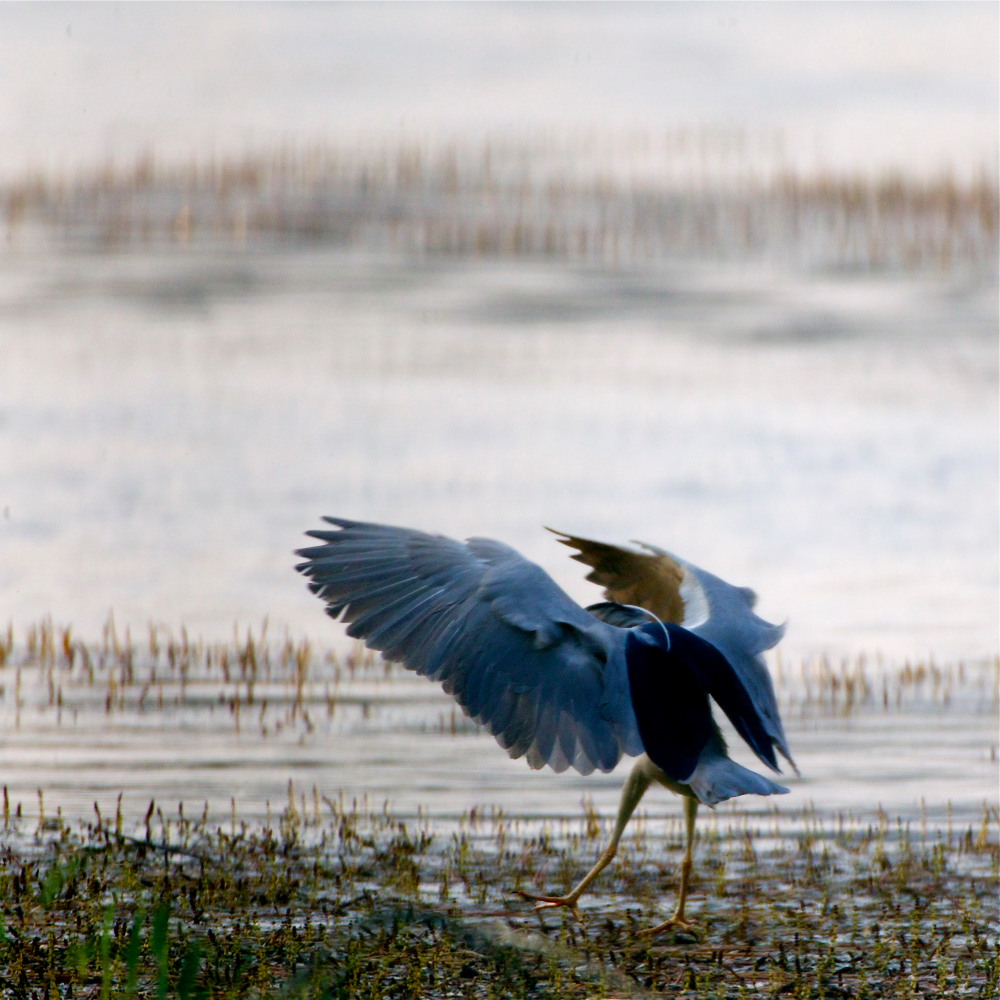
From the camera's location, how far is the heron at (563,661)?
19.0 feet

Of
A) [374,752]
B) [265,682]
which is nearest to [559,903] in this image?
[374,752]

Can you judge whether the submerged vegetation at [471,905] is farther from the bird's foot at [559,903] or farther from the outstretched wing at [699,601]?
the outstretched wing at [699,601]

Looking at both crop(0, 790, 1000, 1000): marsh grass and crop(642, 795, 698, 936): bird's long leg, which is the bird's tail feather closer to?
crop(642, 795, 698, 936): bird's long leg

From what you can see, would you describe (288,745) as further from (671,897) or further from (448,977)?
(448,977)

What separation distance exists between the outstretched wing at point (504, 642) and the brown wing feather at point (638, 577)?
1.90 feet

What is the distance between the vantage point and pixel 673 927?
19.2ft

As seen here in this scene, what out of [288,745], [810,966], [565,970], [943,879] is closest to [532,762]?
[565,970]

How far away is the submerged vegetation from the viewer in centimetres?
511

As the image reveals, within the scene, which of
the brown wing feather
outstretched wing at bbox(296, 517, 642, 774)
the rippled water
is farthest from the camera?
the rippled water

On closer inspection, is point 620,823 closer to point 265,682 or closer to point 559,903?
point 559,903

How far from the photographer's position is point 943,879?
22.2 feet

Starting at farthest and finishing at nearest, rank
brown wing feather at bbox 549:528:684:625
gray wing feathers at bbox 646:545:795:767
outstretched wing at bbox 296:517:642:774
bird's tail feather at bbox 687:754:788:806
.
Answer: brown wing feather at bbox 549:528:684:625
gray wing feathers at bbox 646:545:795:767
outstretched wing at bbox 296:517:642:774
bird's tail feather at bbox 687:754:788:806

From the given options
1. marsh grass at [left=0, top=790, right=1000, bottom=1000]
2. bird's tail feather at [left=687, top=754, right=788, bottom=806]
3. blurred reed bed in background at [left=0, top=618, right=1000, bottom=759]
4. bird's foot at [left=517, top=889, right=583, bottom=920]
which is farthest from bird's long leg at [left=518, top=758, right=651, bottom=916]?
blurred reed bed in background at [left=0, top=618, right=1000, bottom=759]

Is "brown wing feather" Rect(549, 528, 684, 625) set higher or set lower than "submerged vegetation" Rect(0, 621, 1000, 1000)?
higher
